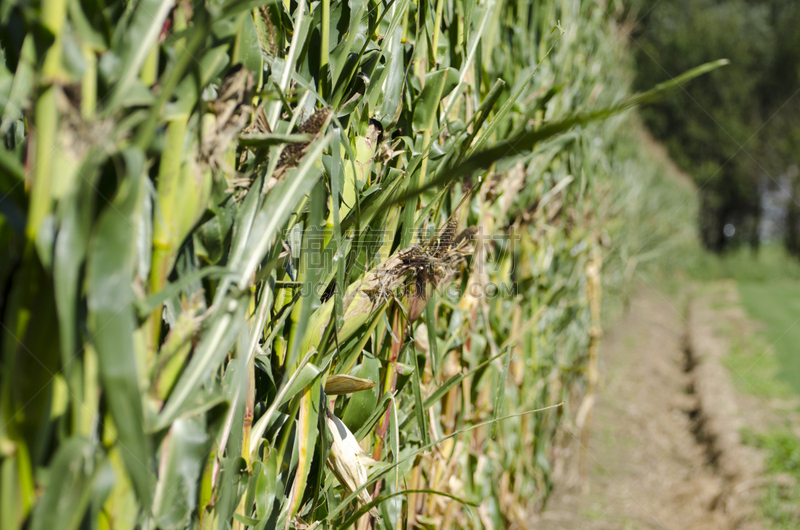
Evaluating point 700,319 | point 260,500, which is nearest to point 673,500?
point 260,500

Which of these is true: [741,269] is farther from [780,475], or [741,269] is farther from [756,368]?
[780,475]

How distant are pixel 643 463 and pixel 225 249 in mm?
3754

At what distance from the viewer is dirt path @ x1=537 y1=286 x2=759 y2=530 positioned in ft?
9.03

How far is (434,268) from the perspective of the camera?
816 mm

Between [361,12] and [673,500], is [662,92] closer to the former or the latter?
[361,12]

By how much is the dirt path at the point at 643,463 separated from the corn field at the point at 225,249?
2.07m

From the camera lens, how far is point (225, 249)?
1.67ft

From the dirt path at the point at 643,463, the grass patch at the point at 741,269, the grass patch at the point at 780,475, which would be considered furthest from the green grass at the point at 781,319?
the grass patch at the point at 780,475

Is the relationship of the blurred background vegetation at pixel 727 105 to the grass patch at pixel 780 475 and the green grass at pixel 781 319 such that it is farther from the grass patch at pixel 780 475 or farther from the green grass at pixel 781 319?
the grass patch at pixel 780 475

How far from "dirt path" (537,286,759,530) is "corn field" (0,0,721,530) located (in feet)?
6.79

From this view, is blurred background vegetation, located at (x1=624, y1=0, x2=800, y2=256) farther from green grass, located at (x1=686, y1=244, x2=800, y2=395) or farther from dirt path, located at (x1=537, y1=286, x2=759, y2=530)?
dirt path, located at (x1=537, y1=286, x2=759, y2=530)

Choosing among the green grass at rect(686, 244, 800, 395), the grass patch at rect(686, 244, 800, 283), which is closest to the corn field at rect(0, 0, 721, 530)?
the green grass at rect(686, 244, 800, 395)

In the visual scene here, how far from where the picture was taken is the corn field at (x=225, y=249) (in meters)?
0.35

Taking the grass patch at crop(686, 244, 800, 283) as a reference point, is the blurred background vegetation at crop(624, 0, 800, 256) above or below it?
above
